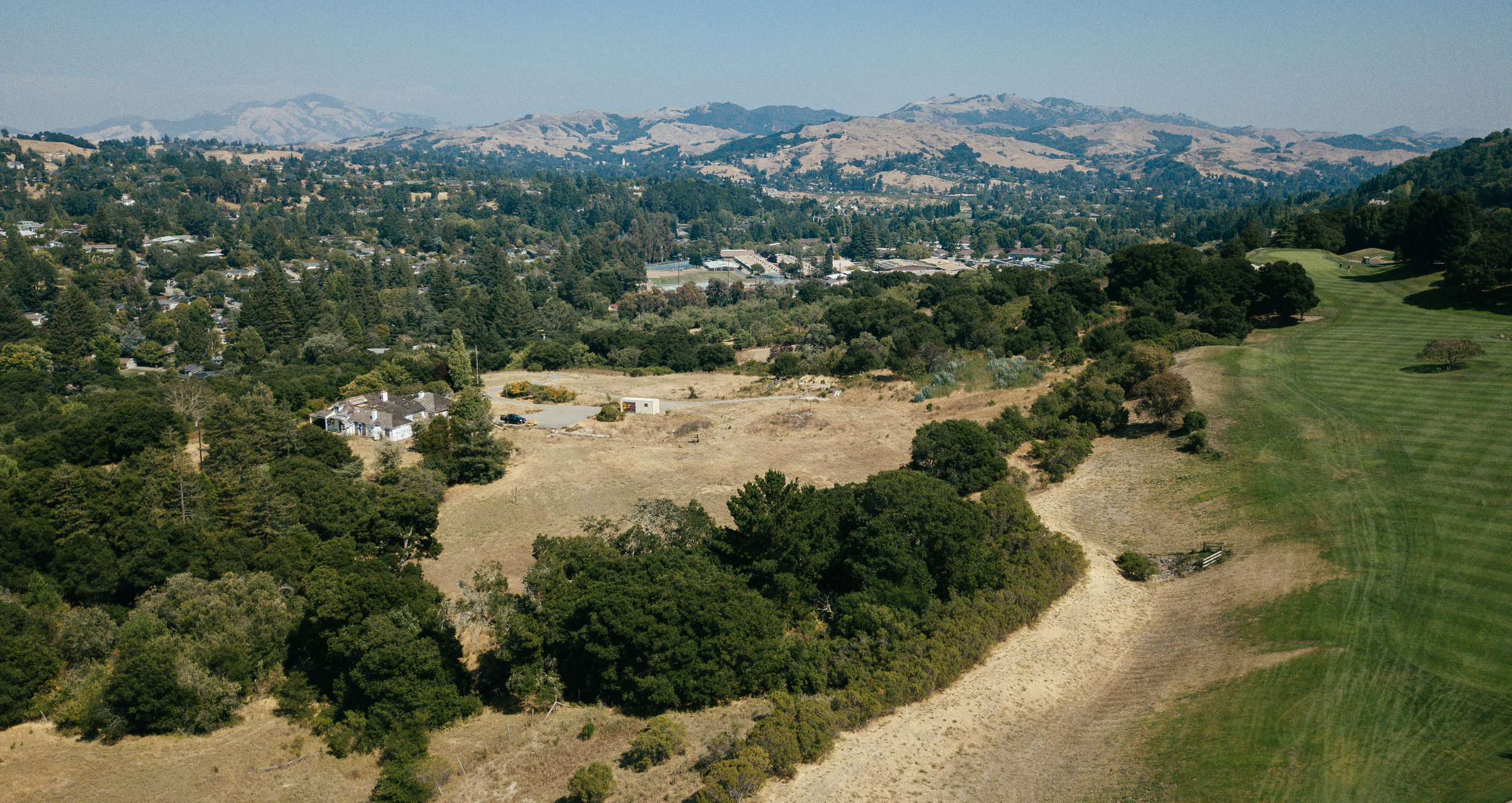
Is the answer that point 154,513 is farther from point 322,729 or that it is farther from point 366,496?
point 322,729

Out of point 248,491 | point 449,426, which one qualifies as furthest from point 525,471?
point 248,491

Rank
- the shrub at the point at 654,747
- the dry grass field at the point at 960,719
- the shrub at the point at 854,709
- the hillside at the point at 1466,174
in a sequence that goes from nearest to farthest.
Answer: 1. the dry grass field at the point at 960,719
2. the shrub at the point at 654,747
3. the shrub at the point at 854,709
4. the hillside at the point at 1466,174

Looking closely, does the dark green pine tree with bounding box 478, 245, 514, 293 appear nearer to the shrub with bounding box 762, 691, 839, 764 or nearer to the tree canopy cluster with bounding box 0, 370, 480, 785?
the tree canopy cluster with bounding box 0, 370, 480, 785

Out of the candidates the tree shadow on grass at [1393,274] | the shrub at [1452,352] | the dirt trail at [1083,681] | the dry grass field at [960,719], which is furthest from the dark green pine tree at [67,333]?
the tree shadow on grass at [1393,274]

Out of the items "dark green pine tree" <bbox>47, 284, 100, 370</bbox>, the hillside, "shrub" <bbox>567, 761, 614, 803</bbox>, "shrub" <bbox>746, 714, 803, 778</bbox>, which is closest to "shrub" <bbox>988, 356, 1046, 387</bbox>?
"shrub" <bbox>746, 714, 803, 778</bbox>

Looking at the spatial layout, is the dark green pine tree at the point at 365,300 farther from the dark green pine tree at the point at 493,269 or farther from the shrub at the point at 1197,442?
the shrub at the point at 1197,442

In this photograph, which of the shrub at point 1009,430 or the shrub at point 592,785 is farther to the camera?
the shrub at point 1009,430

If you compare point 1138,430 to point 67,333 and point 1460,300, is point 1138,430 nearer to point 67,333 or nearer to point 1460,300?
point 1460,300
